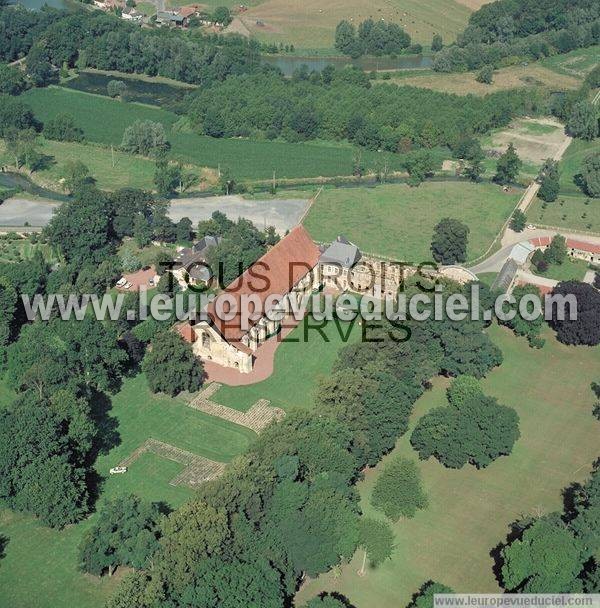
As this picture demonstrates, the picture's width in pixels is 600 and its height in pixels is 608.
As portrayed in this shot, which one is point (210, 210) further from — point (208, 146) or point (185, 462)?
point (185, 462)

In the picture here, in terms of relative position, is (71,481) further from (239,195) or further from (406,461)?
(239,195)

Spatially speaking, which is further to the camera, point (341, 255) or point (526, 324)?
point (341, 255)

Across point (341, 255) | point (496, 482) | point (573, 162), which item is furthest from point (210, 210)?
point (496, 482)

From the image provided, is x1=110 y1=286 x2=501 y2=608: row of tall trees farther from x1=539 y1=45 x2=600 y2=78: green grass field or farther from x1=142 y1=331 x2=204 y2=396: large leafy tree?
x1=539 y1=45 x2=600 y2=78: green grass field

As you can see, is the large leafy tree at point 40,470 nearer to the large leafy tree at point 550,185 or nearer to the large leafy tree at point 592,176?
the large leafy tree at point 550,185

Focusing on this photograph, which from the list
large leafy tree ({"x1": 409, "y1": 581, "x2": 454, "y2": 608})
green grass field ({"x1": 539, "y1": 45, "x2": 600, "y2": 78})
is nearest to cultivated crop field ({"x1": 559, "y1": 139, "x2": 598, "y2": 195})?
green grass field ({"x1": 539, "y1": 45, "x2": 600, "y2": 78})

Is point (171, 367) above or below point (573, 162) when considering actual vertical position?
below
